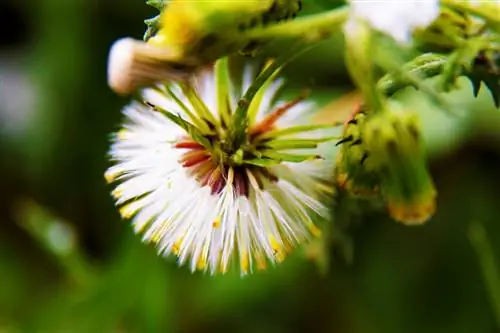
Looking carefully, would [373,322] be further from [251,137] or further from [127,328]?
[251,137]

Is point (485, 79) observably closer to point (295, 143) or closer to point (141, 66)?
point (295, 143)

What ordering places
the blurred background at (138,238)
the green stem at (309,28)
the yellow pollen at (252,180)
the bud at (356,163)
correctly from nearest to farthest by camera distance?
the green stem at (309,28) → the bud at (356,163) → the yellow pollen at (252,180) → the blurred background at (138,238)

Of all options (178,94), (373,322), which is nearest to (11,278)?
(373,322)

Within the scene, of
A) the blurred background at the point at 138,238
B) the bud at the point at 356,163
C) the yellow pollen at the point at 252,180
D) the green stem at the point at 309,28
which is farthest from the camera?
the blurred background at the point at 138,238

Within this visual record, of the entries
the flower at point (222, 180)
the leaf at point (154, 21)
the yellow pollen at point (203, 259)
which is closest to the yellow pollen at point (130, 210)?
the flower at point (222, 180)

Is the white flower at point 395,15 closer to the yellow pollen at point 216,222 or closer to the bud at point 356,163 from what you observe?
the bud at point 356,163

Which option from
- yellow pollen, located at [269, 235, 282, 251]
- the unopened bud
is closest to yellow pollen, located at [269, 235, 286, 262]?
yellow pollen, located at [269, 235, 282, 251]

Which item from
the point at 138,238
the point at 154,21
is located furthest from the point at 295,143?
the point at 138,238
